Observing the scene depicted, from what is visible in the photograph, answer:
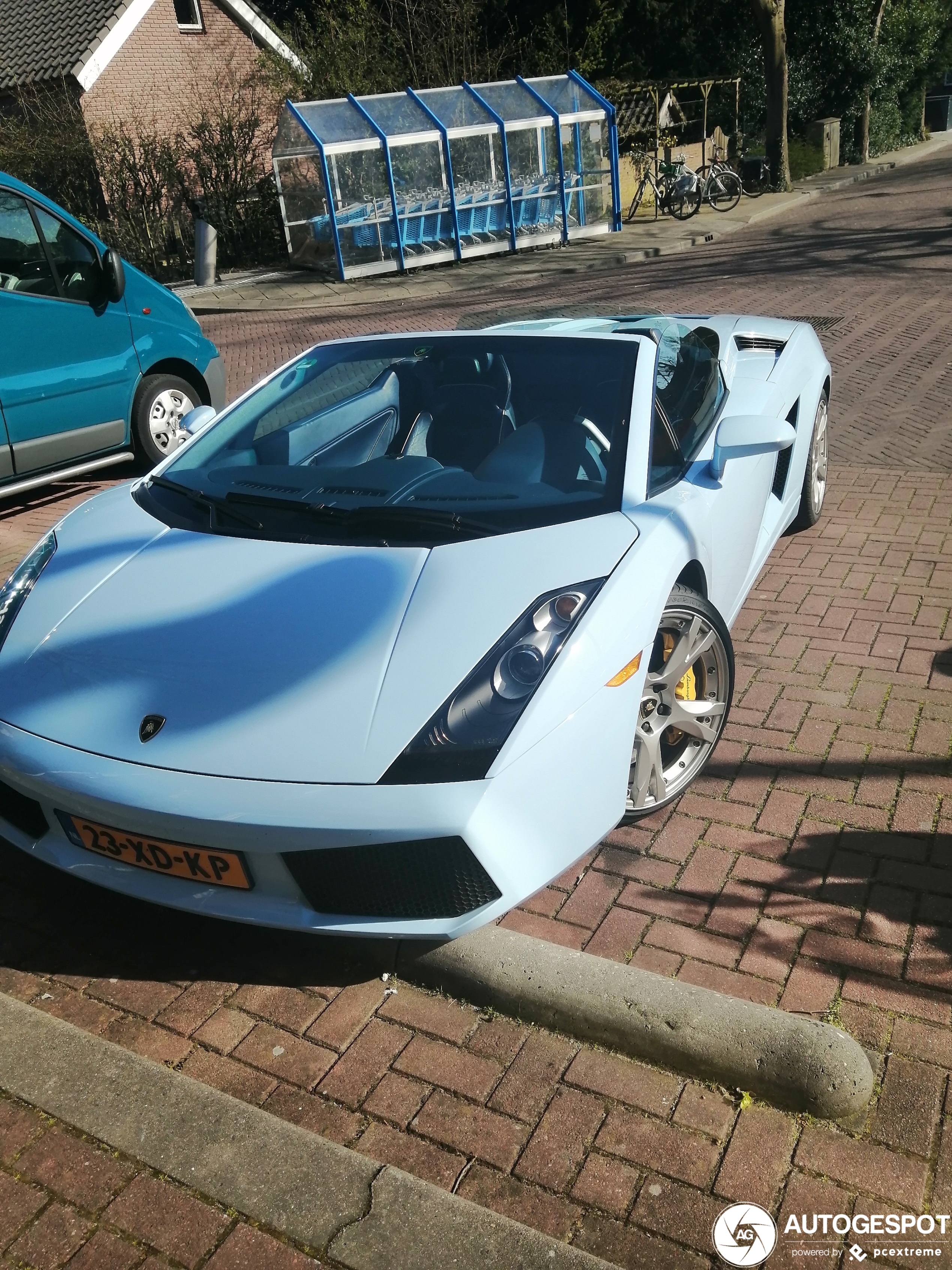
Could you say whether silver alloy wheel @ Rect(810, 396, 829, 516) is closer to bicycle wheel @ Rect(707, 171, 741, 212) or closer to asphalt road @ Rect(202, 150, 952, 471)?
asphalt road @ Rect(202, 150, 952, 471)

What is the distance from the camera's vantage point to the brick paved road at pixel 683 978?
2092 mm

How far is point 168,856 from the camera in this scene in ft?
8.04

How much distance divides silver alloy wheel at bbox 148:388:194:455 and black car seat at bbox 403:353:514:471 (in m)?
3.82

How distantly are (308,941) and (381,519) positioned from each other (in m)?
1.16

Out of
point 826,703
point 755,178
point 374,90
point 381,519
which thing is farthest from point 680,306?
point 755,178

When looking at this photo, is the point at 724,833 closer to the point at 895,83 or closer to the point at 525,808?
the point at 525,808

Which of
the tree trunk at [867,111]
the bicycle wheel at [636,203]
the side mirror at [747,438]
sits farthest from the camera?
the tree trunk at [867,111]

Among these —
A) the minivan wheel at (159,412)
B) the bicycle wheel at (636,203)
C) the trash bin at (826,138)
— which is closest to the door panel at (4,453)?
the minivan wheel at (159,412)

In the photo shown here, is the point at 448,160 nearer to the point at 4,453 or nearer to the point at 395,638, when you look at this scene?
the point at 4,453

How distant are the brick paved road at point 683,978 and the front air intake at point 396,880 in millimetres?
341

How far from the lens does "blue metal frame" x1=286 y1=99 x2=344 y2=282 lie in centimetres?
1656

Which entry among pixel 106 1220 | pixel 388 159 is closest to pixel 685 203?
pixel 388 159

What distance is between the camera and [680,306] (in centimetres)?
1174

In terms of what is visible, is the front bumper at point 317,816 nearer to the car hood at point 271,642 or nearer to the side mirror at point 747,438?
the car hood at point 271,642
